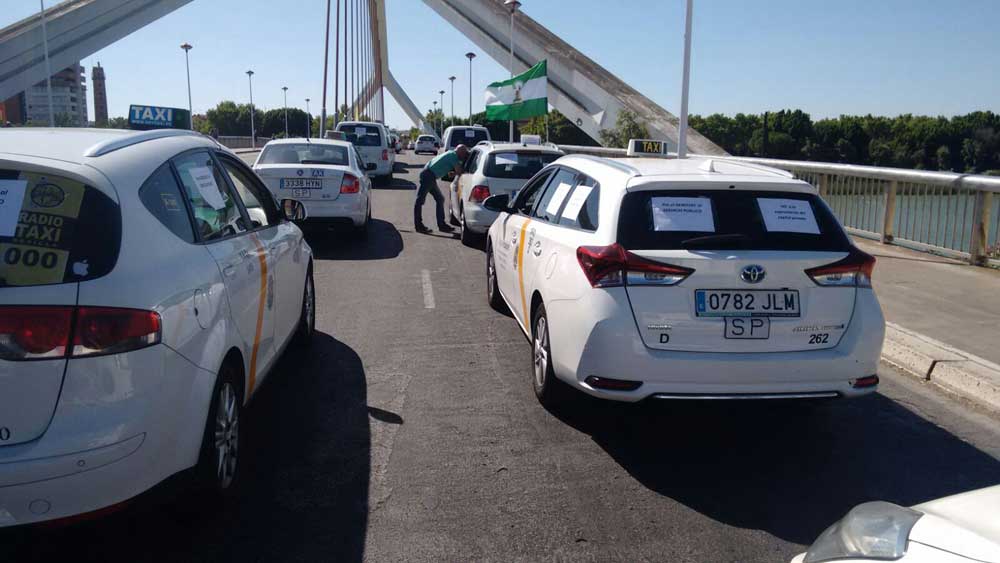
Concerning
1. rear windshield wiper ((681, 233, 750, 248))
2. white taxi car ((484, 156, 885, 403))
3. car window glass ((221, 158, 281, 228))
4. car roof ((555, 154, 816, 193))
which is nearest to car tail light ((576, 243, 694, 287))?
white taxi car ((484, 156, 885, 403))

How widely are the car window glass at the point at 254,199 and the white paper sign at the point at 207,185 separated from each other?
1.62ft

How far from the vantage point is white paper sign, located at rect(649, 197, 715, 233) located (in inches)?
173

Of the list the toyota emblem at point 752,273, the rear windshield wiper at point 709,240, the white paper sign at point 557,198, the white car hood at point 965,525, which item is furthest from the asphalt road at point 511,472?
the white car hood at point 965,525

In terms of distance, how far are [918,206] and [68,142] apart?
409 inches

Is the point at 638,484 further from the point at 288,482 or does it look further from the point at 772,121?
the point at 772,121

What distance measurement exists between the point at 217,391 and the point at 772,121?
5585 centimetres

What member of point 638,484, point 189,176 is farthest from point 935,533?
point 189,176

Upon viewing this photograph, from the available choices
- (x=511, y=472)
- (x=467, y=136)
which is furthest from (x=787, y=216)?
(x=467, y=136)

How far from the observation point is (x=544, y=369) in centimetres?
509

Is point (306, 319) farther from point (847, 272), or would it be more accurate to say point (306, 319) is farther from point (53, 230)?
point (847, 272)

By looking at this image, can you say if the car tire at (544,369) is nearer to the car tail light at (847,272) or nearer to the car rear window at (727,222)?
the car rear window at (727,222)

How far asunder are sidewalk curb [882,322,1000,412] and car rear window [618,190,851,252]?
6.00ft

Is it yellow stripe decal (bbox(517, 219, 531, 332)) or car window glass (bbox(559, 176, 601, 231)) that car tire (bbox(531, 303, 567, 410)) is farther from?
car window glass (bbox(559, 176, 601, 231))

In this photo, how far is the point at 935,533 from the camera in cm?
183
